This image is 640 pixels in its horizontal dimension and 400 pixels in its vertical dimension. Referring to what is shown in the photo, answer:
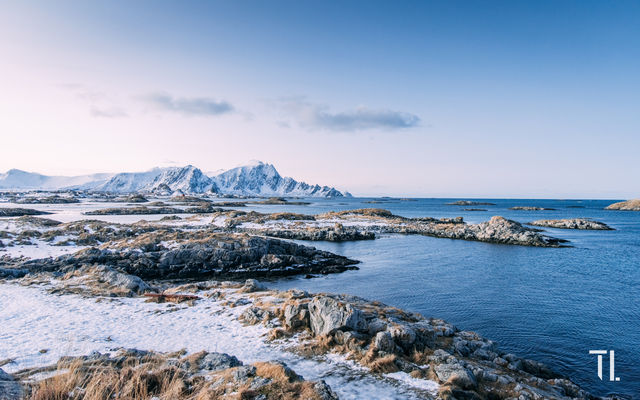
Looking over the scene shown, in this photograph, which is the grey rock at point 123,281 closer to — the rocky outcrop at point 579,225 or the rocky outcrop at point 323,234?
the rocky outcrop at point 323,234

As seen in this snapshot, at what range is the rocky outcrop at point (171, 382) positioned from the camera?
7242 mm

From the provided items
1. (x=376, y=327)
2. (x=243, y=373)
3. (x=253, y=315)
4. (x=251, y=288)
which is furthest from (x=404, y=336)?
Result: (x=251, y=288)

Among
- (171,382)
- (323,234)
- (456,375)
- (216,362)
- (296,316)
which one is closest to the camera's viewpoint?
(171,382)

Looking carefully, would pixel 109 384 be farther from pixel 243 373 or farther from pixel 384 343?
pixel 384 343

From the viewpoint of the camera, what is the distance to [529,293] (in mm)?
25031

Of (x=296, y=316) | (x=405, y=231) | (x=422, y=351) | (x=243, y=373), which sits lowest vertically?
(x=405, y=231)

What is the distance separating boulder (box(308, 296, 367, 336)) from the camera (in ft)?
42.7

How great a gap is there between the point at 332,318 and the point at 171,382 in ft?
22.5

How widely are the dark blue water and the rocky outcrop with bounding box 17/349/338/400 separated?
12065 millimetres

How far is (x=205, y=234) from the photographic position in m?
40.0

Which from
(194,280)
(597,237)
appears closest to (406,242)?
(194,280)

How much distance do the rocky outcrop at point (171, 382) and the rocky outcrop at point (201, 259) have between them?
2155cm

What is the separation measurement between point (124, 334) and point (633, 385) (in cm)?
2115

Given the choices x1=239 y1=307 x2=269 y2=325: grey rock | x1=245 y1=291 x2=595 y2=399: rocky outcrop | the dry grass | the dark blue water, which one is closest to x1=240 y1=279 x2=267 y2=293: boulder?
x1=239 y1=307 x2=269 y2=325: grey rock
